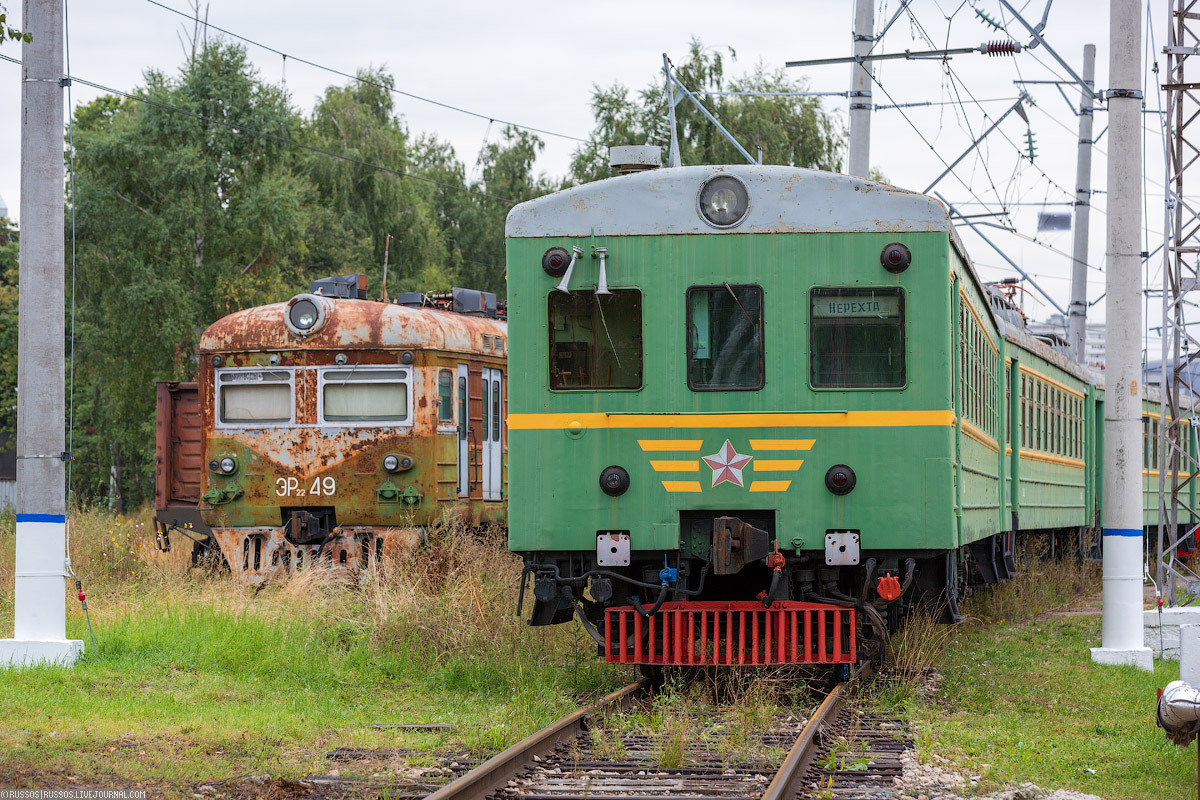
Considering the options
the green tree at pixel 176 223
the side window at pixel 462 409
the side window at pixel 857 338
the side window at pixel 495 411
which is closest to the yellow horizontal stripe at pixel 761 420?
the side window at pixel 857 338

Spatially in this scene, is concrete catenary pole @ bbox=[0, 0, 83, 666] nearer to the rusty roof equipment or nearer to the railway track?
the railway track

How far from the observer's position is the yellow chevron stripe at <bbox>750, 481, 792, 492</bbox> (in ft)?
28.5

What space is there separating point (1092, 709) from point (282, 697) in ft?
16.2

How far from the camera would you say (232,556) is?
14.6m

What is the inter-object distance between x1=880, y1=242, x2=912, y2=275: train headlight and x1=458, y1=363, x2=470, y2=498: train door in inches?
274

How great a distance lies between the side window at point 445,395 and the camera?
571 inches

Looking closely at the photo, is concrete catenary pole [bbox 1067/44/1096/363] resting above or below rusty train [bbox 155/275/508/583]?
above

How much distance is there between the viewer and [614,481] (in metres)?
8.69

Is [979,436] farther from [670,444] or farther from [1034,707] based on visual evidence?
[670,444]

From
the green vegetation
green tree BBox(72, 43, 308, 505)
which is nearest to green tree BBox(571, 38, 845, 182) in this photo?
the green vegetation

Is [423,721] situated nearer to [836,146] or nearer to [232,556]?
[232,556]

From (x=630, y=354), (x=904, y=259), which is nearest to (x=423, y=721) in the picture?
(x=630, y=354)

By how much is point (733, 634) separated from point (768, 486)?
0.91m

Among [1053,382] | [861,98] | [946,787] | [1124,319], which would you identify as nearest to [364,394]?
[861,98]
